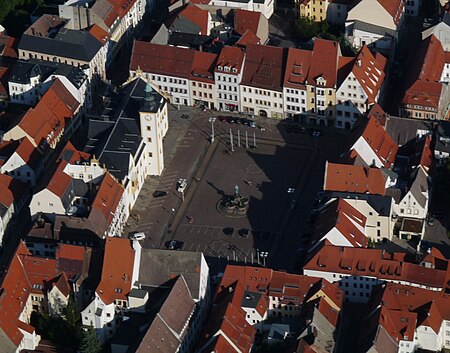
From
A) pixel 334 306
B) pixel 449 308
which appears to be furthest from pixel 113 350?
pixel 449 308

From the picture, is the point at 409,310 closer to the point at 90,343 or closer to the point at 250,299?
the point at 250,299

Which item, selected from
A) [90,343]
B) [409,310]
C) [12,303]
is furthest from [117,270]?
[409,310]

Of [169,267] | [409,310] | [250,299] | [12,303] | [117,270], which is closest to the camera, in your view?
[409,310]

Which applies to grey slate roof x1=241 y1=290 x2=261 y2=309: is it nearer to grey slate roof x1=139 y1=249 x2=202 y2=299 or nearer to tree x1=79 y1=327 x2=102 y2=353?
grey slate roof x1=139 y1=249 x2=202 y2=299

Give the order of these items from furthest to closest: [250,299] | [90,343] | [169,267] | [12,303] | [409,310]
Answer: [169,267]
[250,299]
[12,303]
[409,310]
[90,343]

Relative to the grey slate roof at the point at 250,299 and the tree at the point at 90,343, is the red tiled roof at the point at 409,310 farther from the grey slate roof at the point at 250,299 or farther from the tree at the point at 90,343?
the tree at the point at 90,343

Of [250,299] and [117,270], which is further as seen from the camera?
[117,270]

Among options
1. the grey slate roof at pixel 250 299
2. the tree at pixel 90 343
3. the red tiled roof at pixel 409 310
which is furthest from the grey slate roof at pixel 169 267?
the red tiled roof at pixel 409 310
